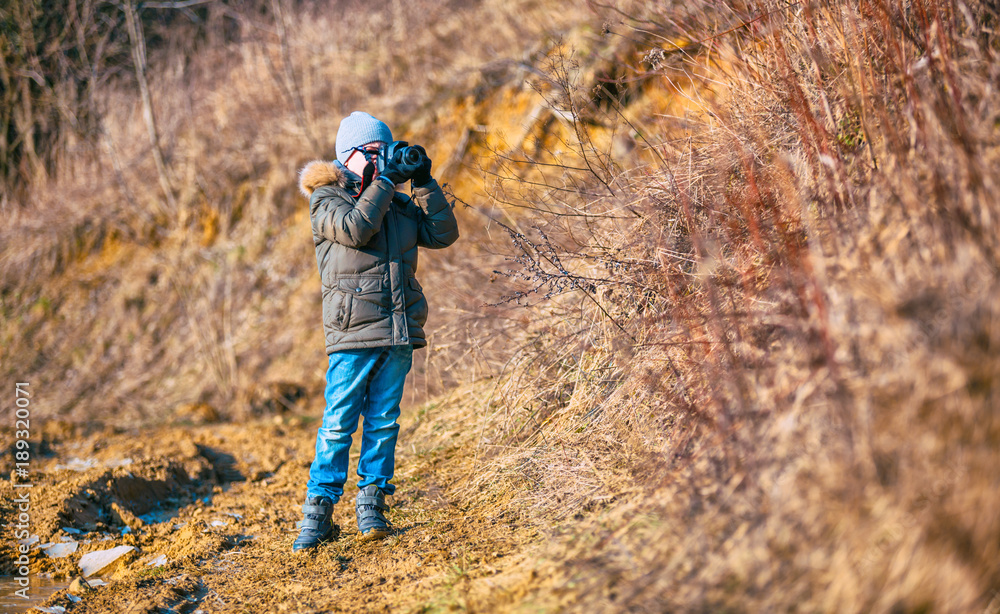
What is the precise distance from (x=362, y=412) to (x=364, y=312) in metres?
0.53

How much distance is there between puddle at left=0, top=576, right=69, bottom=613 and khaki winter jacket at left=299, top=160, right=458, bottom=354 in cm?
161

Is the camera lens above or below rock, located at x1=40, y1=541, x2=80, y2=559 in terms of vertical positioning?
above

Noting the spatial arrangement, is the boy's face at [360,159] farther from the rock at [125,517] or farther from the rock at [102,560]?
the rock at [125,517]

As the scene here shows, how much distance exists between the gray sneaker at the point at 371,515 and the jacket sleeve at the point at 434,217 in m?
1.23

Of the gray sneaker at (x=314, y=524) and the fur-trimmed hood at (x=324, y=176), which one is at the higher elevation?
the fur-trimmed hood at (x=324, y=176)

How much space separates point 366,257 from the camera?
3053mm

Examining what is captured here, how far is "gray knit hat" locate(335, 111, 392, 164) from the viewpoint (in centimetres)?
320

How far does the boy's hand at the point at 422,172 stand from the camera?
311cm

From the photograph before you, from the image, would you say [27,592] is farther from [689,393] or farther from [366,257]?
[689,393]

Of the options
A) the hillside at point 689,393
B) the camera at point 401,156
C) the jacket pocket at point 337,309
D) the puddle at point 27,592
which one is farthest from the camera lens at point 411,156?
the puddle at point 27,592

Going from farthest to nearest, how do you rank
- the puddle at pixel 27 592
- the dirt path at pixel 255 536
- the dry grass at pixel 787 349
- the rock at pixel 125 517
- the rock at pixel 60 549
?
the rock at pixel 125 517 → the rock at pixel 60 549 → the puddle at pixel 27 592 → the dirt path at pixel 255 536 → the dry grass at pixel 787 349

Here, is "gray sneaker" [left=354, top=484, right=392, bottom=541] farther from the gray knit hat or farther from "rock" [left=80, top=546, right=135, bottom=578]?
the gray knit hat

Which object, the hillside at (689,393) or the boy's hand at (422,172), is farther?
the boy's hand at (422,172)

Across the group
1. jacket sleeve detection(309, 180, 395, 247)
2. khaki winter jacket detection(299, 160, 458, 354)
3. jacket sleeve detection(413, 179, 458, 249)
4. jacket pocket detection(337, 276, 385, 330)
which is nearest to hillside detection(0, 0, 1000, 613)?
jacket sleeve detection(413, 179, 458, 249)
